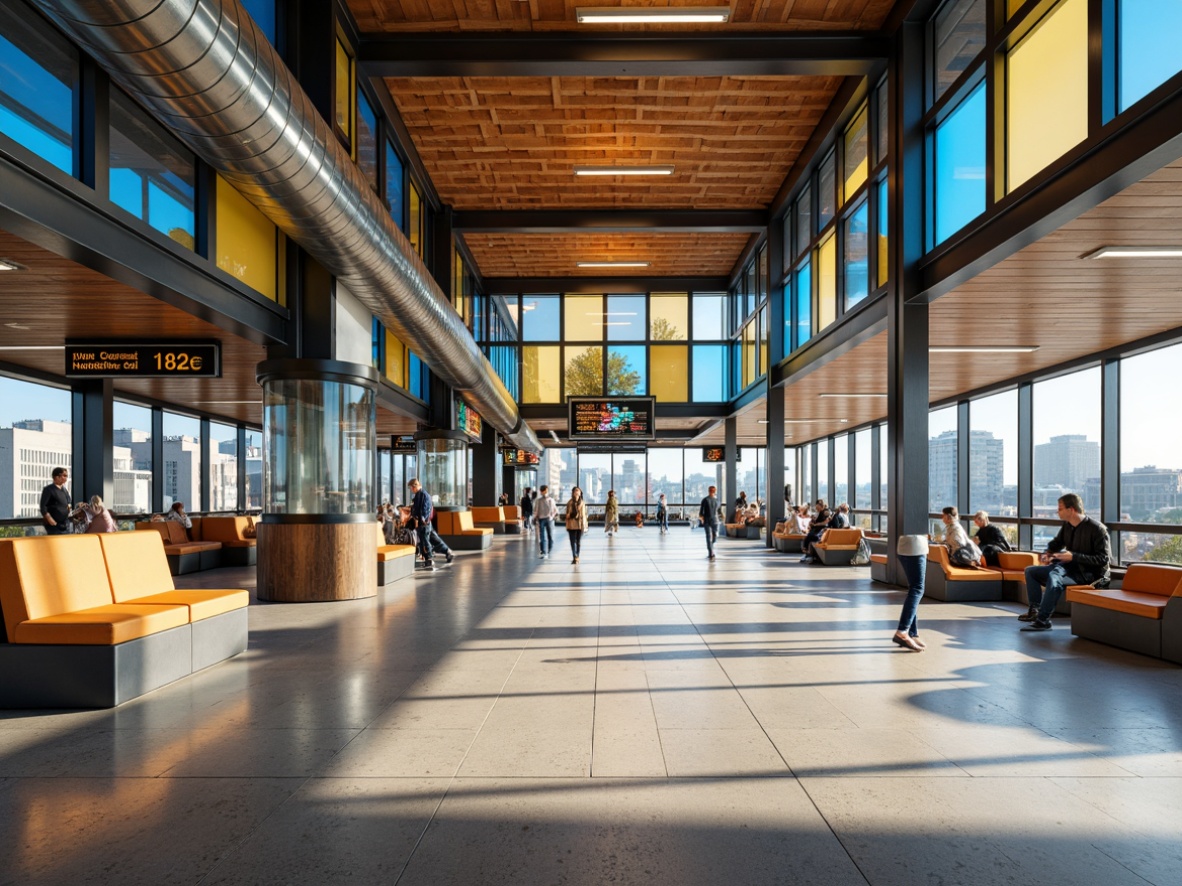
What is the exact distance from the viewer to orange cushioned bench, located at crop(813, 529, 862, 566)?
16.3 m

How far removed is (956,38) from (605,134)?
6.27 m

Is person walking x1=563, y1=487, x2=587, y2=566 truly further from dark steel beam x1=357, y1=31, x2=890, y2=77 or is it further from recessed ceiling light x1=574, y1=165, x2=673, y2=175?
dark steel beam x1=357, y1=31, x2=890, y2=77

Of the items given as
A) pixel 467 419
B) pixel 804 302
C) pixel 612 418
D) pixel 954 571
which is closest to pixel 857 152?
pixel 804 302

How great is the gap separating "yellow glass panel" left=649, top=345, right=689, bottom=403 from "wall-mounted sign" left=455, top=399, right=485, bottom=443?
250 inches

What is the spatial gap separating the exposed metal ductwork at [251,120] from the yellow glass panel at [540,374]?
50.8ft

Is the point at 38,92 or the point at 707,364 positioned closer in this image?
the point at 38,92

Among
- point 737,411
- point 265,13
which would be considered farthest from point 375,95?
point 737,411

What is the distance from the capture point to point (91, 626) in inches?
210

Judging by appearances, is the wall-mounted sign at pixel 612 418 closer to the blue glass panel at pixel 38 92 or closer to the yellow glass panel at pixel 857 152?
the yellow glass panel at pixel 857 152

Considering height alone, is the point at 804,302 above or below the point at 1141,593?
above

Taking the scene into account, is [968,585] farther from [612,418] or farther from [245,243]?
[612,418]

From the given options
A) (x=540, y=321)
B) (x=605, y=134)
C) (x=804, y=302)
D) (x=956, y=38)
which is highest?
(x=605, y=134)

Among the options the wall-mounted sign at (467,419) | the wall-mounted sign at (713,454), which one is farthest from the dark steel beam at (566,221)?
the wall-mounted sign at (713,454)

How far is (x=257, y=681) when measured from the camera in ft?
19.8
